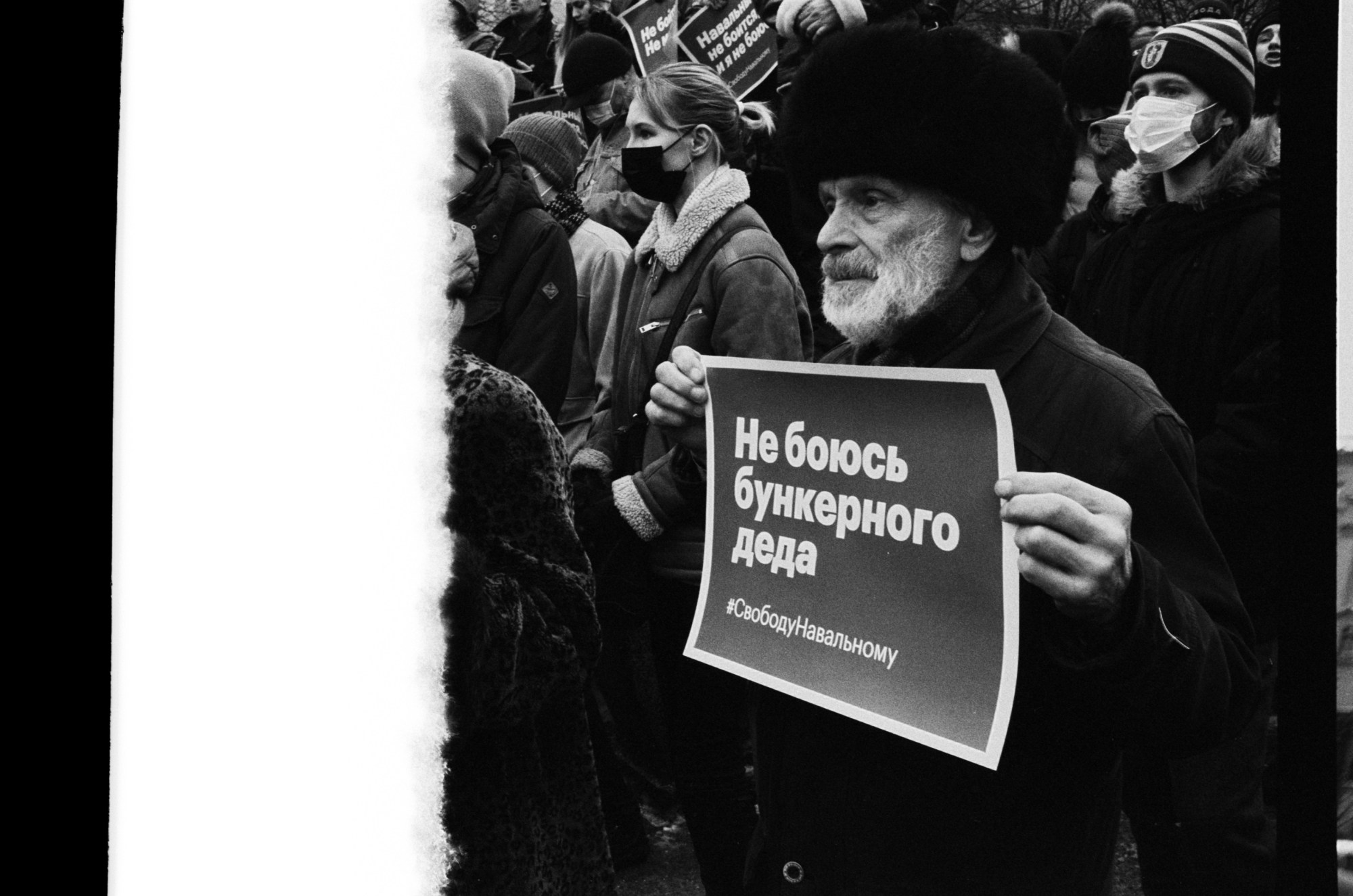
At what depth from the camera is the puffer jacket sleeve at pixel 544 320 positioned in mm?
3221

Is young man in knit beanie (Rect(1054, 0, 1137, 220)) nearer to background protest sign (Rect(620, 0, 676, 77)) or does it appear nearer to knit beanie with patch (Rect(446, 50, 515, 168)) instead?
background protest sign (Rect(620, 0, 676, 77))

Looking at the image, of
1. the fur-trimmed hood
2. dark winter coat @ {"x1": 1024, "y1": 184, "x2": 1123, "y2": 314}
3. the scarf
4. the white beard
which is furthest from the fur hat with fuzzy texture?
the white beard

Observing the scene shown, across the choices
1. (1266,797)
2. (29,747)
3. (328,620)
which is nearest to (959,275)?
(328,620)

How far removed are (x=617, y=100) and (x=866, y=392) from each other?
3532 millimetres

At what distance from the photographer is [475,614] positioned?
1.98 meters

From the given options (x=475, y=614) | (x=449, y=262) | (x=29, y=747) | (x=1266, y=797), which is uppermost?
(x=449, y=262)

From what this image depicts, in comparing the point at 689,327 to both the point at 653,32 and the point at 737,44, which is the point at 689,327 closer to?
the point at 737,44

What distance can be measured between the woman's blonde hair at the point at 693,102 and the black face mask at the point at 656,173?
0.04 metres

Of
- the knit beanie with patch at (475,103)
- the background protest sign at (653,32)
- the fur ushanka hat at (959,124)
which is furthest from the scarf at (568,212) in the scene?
the fur ushanka hat at (959,124)

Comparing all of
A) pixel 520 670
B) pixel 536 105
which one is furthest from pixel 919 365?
pixel 536 105

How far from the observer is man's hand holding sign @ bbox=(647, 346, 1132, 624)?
4.85 ft

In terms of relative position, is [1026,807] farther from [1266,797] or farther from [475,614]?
[1266,797]

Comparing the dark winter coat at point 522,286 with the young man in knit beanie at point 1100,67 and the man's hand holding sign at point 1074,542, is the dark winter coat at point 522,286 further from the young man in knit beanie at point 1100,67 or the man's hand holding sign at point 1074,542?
the man's hand holding sign at point 1074,542

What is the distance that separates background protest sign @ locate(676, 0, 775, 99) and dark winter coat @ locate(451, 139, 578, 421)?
1119 mm
